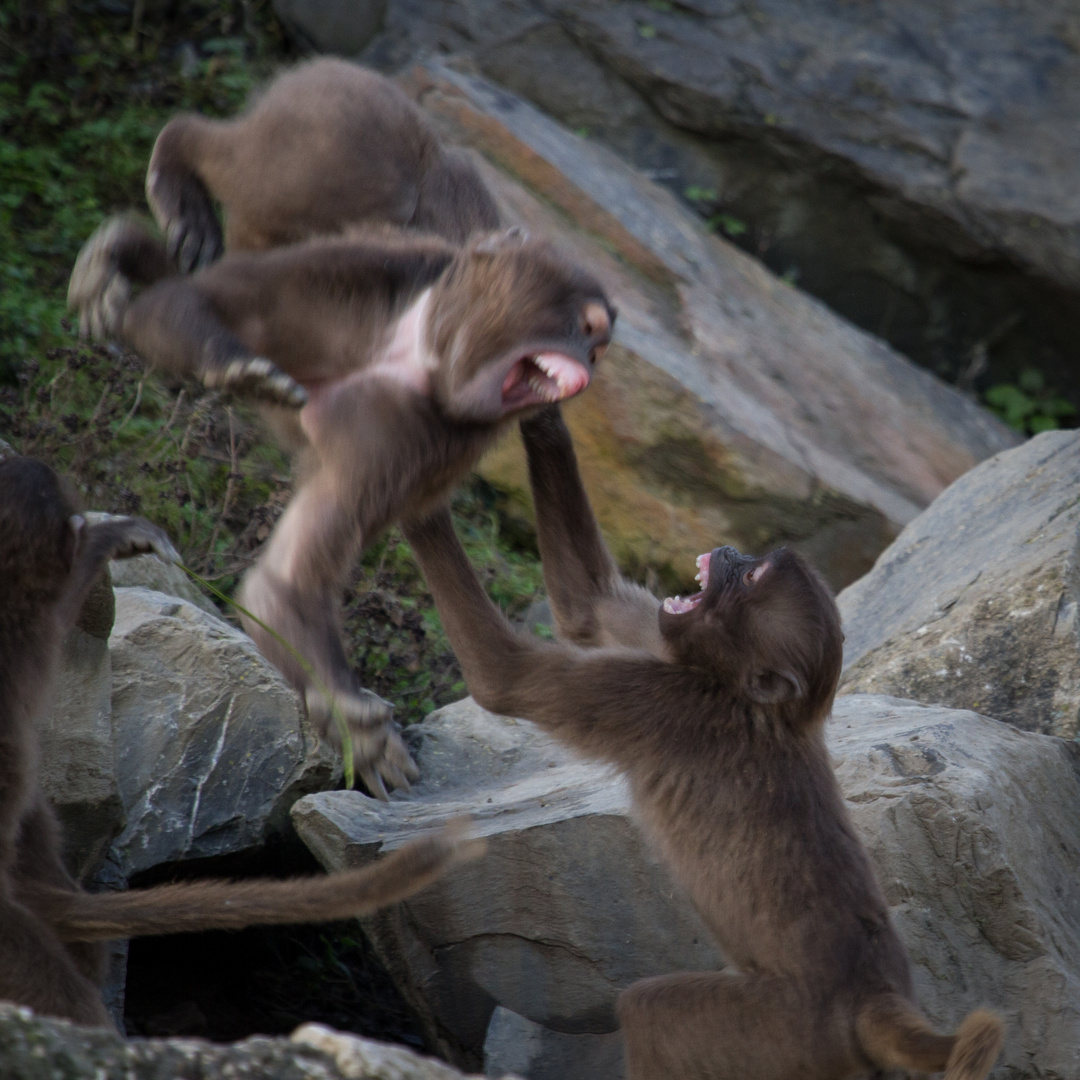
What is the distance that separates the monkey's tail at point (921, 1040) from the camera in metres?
3.19

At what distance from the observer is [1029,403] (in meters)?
10.6

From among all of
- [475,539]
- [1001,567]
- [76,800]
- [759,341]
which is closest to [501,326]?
[76,800]

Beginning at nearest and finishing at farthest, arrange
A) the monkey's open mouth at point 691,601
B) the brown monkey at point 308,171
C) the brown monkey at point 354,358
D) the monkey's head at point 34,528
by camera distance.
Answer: the brown monkey at point 354,358
the brown monkey at point 308,171
the monkey's head at point 34,528
the monkey's open mouth at point 691,601

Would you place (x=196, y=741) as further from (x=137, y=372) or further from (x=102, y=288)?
(x=137, y=372)

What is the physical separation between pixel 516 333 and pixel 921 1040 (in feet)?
6.37

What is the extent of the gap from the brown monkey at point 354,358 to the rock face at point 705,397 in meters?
4.40

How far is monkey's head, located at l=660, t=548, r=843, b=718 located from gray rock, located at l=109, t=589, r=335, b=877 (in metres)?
1.38

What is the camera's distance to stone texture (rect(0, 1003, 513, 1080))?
2115 mm

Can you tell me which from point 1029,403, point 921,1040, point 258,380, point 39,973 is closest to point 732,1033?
point 921,1040

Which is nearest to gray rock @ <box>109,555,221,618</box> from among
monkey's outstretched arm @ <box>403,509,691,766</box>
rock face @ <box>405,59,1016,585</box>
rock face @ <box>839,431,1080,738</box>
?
monkey's outstretched arm @ <box>403,509,691,766</box>

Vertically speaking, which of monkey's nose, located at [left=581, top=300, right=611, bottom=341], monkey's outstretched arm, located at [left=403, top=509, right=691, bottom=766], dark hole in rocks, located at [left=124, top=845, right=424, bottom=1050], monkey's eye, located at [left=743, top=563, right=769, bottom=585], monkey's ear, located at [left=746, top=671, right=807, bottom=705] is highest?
monkey's nose, located at [left=581, top=300, right=611, bottom=341]

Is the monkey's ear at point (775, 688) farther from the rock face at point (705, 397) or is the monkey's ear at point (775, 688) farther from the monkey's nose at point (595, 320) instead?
the rock face at point (705, 397)

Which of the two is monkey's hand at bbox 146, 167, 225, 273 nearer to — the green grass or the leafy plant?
the green grass

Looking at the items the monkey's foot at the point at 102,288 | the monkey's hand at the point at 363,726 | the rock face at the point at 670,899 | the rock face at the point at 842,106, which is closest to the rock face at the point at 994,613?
the rock face at the point at 670,899
